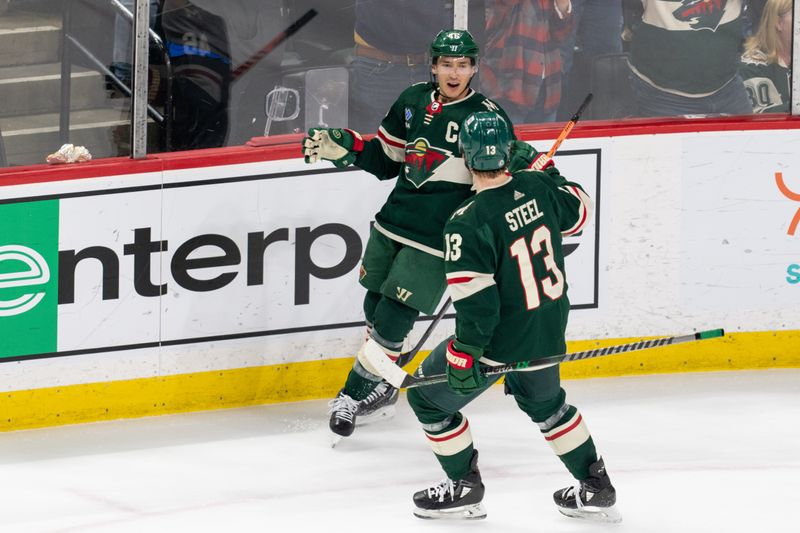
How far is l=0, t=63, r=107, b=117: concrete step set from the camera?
4.73m

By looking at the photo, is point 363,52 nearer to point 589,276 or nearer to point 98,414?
point 589,276

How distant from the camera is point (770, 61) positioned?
5656mm

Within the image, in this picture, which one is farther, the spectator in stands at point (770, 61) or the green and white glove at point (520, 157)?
the spectator in stands at point (770, 61)

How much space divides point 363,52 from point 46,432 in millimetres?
1694

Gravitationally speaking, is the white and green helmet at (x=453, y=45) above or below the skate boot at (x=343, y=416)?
above

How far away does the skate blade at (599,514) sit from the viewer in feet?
13.8

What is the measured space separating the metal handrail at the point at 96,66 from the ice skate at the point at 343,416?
103 centimetres

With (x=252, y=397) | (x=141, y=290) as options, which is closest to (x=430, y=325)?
(x=252, y=397)

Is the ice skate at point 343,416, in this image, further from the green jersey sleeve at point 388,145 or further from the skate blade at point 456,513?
the green jersey sleeve at point 388,145

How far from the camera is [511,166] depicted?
4238mm


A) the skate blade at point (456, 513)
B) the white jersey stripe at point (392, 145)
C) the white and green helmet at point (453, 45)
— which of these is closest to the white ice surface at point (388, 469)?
the skate blade at point (456, 513)

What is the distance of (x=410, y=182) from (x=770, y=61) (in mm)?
1741

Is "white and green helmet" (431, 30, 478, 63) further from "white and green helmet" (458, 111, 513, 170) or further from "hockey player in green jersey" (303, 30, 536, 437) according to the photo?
"white and green helmet" (458, 111, 513, 170)

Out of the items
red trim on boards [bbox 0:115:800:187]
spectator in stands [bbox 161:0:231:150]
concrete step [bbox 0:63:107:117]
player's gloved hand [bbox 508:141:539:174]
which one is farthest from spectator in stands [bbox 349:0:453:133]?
player's gloved hand [bbox 508:141:539:174]
